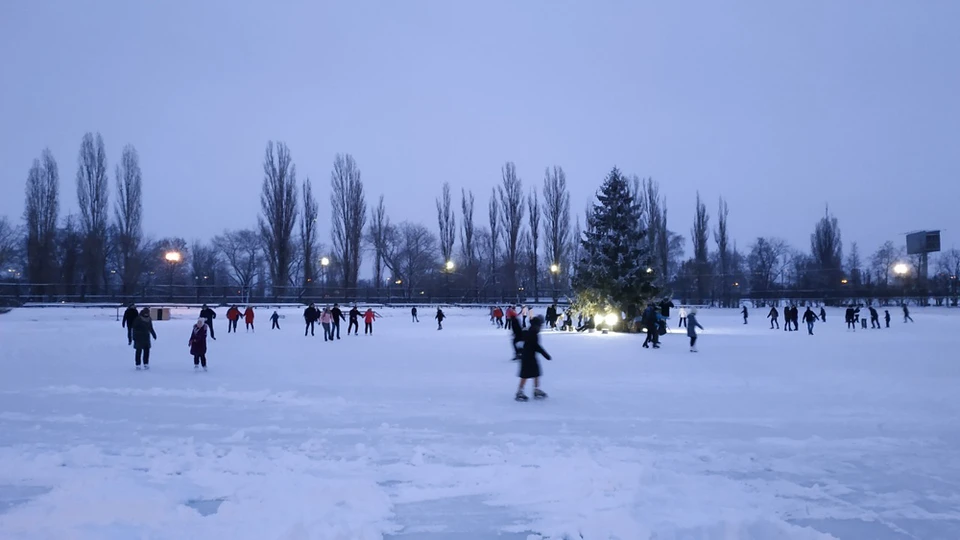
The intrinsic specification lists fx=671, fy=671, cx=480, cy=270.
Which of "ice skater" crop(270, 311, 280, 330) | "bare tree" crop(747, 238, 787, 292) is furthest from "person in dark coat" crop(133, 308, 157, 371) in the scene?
"bare tree" crop(747, 238, 787, 292)

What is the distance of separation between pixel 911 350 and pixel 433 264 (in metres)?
67.6

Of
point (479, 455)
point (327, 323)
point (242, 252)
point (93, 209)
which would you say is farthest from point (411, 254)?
point (479, 455)

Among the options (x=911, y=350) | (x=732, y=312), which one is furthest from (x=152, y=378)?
(x=732, y=312)

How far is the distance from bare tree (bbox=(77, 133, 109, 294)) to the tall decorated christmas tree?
33023mm

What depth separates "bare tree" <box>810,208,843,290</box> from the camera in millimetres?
72375

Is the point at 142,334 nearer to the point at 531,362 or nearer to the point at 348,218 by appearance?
the point at 531,362

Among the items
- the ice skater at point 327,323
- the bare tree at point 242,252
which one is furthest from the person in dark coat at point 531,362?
the bare tree at point 242,252

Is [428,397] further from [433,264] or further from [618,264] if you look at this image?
[433,264]

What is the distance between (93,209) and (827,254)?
69781 millimetres

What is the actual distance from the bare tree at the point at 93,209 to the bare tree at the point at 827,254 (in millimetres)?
67841

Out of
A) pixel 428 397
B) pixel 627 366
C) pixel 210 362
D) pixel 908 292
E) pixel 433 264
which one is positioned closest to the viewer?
pixel 428 397

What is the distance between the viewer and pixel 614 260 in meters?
30.4

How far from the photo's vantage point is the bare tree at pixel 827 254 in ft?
237

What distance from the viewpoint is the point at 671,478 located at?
5.79 m
